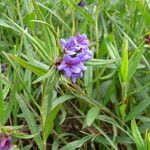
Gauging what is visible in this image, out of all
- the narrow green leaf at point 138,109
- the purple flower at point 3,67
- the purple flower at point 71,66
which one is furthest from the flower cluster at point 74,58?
the purple flower at point 3,67

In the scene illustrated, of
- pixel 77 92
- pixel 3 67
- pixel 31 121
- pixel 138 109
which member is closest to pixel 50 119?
pixel 31 121

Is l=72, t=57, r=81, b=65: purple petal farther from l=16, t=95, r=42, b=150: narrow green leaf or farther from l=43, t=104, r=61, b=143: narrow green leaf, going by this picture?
l=16, t=95, r=42, b=150: narrow green leaf

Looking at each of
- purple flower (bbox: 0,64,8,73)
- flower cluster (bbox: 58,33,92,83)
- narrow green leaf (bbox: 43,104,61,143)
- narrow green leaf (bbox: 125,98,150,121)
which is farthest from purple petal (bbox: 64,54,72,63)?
purple flower (bbox: 0,64,8,73)

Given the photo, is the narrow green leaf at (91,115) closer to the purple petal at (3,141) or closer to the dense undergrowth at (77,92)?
the dense undergrowth at (77,92)

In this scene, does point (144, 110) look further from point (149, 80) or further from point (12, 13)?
point (12, 13)

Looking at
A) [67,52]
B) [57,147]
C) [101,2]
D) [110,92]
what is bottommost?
[57,147]

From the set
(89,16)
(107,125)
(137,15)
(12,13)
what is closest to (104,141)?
(107,125)

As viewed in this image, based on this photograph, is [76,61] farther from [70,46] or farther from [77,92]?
[77,92]

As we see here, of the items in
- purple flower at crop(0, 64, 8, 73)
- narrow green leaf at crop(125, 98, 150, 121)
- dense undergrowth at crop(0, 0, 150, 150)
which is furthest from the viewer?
purple flower at crop(0, 64, 8, 73)
